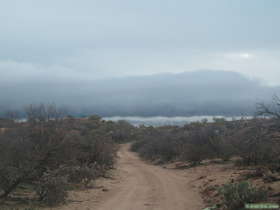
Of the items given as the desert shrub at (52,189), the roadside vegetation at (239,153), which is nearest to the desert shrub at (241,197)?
the roadside vegetation at (239,153)

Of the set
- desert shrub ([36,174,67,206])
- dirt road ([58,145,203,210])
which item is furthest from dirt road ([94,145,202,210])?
desert shrub ([36,174,67,206])

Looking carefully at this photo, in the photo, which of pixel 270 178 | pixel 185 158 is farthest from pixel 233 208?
pixel 185 158

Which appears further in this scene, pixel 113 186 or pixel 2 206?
pixel 113 186

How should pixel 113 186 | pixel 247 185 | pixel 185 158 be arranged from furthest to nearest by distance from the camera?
pixel 185 158
pixel 113 186
pixel 247 185

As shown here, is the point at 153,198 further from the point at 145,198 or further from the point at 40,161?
the point at 40,161

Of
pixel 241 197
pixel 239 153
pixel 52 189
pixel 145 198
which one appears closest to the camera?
pixel 241 197

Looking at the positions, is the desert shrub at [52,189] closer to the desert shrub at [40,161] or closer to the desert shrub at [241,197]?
the desert shrub at [40,161]

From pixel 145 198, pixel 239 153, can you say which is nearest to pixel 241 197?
pixel 145 198

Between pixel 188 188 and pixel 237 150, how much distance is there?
11438 mm

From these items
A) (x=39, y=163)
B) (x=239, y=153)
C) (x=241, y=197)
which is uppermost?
(x=39, y=163)

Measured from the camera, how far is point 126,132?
82062mm

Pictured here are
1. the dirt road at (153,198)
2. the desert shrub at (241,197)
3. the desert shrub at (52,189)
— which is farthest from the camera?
the desert shrub at (52,189)

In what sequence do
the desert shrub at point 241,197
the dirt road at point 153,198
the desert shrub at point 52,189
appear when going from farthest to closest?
the desert shrub at point 52,189
the dirt road at point 153,198
the desert shrub at point 241,197

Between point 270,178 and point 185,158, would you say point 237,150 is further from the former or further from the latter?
point 270,178
